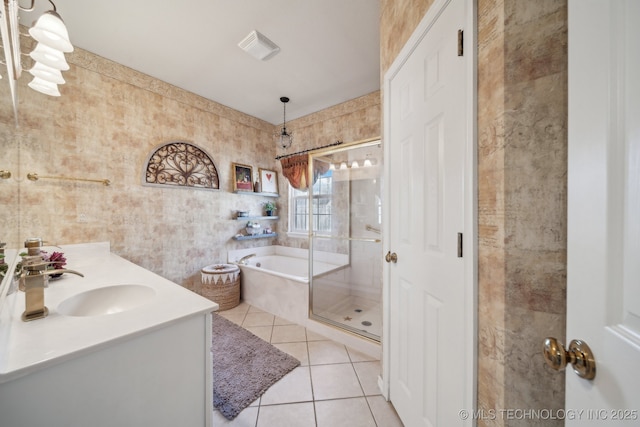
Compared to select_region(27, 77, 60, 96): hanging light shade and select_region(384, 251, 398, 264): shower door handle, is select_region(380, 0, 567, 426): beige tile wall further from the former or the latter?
select_region(27, 77, 60, 96): hanging light shade

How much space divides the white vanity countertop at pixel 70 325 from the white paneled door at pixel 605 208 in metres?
1.12

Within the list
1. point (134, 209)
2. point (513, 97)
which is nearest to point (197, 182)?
point (134, 209)

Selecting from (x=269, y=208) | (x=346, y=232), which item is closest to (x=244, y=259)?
(x=269, y=208)

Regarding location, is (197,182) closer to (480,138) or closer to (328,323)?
(328,323)

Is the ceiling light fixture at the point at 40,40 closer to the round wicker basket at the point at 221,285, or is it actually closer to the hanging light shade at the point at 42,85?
the hanging light shade at the point at 42,85

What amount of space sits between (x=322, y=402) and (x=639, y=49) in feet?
6.27

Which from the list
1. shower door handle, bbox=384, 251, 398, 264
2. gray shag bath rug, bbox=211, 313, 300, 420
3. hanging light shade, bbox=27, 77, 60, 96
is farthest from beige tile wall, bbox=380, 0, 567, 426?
hanging light shade, bbox=27, 77, 60, 96

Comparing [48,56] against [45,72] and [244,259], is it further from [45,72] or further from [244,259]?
[244,259]

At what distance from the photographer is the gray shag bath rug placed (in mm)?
1403

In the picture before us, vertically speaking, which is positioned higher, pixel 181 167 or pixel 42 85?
pixel 42 85

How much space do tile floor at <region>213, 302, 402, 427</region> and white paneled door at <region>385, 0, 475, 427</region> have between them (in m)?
0.20

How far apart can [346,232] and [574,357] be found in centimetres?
238

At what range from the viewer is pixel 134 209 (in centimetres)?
238

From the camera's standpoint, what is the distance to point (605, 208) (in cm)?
39
